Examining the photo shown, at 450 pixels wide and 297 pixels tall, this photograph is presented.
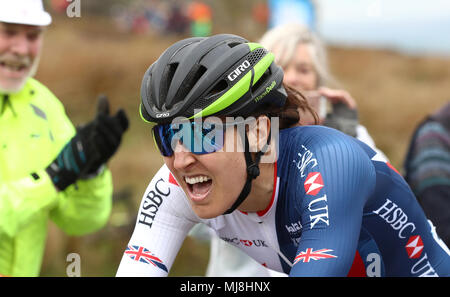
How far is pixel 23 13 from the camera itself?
12.7ft

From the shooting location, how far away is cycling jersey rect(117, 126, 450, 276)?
7.42ft

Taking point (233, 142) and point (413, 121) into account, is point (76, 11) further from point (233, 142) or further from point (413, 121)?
point (413, 121)

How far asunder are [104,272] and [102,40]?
21706 millimetres

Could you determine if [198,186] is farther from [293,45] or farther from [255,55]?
[293,45]

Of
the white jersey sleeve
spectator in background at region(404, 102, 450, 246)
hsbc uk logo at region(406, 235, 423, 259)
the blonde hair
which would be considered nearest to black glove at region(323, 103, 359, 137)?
the blonde hair

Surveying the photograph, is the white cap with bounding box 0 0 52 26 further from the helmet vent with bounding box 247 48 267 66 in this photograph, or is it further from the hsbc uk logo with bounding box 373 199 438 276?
Result: the hsbc uk logo with bounding box 373 199 438 276

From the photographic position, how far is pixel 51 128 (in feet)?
13.2

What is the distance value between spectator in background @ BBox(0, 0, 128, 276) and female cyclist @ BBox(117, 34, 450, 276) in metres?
1.09

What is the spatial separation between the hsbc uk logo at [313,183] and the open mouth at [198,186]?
1.35 feet

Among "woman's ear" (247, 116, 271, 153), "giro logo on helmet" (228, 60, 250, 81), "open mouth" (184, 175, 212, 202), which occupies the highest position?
"giro logo on helmet" (228, 60, 250, 81)

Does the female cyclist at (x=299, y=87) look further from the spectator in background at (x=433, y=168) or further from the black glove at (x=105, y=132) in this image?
the black glove at (x=105, y=132)

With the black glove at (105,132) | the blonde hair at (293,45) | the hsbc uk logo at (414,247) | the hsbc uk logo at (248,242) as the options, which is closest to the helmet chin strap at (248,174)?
the hsbc uk logo at (248,242)

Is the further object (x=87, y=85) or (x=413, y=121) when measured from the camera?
(x=87, y=85)
